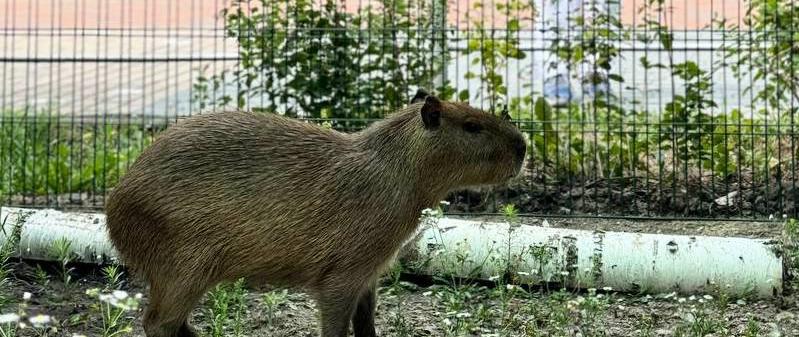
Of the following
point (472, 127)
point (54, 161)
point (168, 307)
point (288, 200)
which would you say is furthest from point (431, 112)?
point (54, 161)

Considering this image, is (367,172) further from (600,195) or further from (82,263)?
(600,195)

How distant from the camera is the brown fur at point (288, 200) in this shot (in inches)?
202

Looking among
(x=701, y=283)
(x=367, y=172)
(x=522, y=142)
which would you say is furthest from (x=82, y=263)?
(x=701, y=283)

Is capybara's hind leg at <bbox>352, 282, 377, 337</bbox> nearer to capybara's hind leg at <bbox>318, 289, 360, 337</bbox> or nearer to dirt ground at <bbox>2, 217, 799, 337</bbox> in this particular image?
dirt ground at <bbox>2, 217, 799, 337</bbox>

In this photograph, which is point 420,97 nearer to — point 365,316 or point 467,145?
point 467,145

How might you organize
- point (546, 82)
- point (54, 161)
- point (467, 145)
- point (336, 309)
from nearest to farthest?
point (336, 309) → point (467, 145) → point (546, 82) → point (54, 161)

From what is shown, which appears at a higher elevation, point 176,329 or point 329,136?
point 329,136

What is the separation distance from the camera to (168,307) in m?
5.17

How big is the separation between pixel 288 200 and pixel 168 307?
27.3 inches

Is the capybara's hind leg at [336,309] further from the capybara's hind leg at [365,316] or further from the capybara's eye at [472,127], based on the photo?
the capybara's eye at [472,127]

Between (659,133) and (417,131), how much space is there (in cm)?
355

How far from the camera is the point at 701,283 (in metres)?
6.40

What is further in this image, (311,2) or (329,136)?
(311,2)

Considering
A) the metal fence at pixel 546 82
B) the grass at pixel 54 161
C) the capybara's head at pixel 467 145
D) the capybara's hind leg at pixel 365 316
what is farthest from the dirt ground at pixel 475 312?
the grass at pixel 54 161
